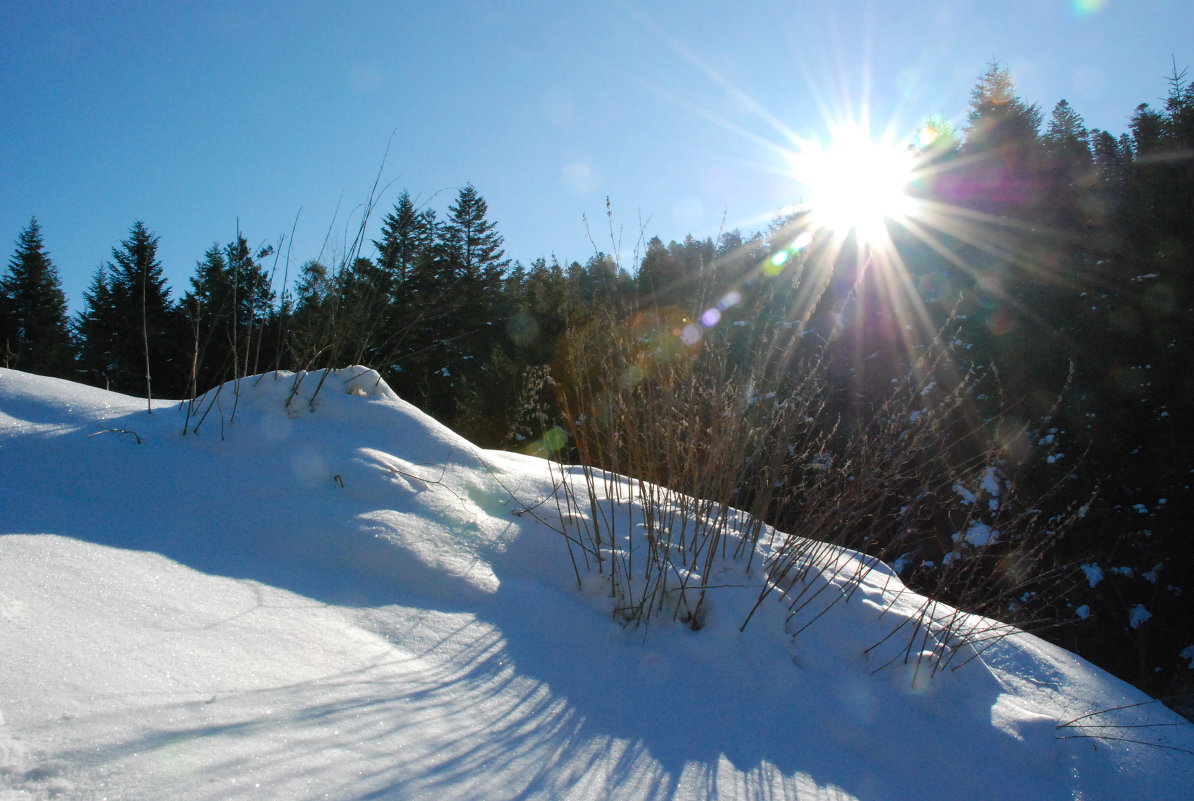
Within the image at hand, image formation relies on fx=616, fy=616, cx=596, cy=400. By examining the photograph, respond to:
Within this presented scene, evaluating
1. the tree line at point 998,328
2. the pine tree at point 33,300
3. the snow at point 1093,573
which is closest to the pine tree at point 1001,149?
the tree line at point 998,328

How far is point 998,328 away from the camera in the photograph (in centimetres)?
711

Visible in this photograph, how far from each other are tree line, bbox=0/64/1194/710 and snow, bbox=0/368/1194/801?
0.36m

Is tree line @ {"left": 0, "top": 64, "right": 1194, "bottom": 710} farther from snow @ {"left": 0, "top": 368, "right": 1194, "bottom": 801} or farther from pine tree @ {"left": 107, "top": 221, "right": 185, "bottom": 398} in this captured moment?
pine tree @ {"left": 107, "top": 221, "right": 185, "bottom": 398}

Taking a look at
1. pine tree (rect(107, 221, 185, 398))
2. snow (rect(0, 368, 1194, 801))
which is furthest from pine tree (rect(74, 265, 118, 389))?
snow (rect(0, 368, 1194, 801))

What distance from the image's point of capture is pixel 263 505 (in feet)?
6.38

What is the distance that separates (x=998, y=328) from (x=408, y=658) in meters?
7.77

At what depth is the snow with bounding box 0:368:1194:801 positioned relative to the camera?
944 mm

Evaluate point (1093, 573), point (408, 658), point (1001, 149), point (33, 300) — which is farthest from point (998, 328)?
point (33, 300)

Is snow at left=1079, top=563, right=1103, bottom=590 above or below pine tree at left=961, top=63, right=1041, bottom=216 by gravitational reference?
below

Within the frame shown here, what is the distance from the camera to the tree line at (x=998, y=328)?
8.39 ft

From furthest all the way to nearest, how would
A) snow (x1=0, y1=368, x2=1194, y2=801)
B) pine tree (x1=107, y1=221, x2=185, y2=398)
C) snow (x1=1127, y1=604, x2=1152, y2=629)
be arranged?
pine tree (x1=107, y1=221, x2=185, y2=398)
snow (x1=1127, y1=604, x2=1152, y2=629)
snow (x1=0, y1=368, x2=1194, y2=801)

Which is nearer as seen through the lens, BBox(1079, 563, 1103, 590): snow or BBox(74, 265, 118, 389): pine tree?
BBox(1079, 563, 1103, 590): snow

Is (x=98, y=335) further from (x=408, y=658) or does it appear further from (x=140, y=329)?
(x=408, y=658)

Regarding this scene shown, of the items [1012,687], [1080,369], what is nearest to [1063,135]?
[1080,369]
